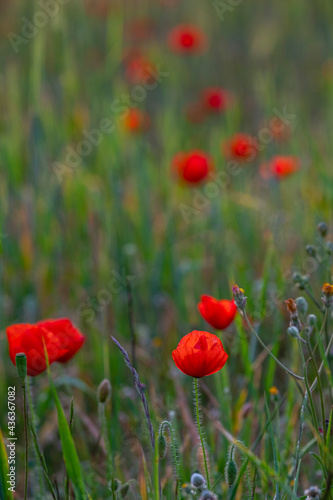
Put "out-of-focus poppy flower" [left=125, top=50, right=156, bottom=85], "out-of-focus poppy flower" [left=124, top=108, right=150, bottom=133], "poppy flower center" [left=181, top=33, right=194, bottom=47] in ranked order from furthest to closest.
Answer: "poppy flower center" [left=181, top=33, right=194, bottom=47] < "out-of-focus poppy flower" [left=125, top=50, right=156, bottom=85] < "out-of-focus poppy flower" [left=124, top=108, right=150, bottom=133]

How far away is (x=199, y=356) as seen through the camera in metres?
0.66

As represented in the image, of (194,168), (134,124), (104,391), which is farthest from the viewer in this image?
(134,124)

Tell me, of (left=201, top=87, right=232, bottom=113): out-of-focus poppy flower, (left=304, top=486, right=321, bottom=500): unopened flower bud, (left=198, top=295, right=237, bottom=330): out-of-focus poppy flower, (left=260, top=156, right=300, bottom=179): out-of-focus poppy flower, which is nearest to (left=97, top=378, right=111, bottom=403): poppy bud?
(left=198, top=295, right=237, bottom=330): out-of-focus poppy flower

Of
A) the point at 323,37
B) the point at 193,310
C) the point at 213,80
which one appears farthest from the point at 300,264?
the point at 323,37

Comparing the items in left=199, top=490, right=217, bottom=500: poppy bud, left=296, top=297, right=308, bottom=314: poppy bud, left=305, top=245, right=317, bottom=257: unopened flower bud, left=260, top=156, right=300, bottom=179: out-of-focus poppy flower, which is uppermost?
left=260, top=156, right=300, bottom=179: out-of-focus poppy flower

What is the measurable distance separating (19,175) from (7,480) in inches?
50.2

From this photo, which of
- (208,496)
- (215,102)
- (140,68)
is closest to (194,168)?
(215,102)

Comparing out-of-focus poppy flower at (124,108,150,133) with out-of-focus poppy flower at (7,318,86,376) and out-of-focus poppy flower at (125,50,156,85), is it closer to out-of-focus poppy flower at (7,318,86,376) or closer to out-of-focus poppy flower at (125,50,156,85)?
out-of-focus poppy flower at (125,50,156,85)

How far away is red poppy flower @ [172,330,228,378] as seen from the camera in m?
0.66

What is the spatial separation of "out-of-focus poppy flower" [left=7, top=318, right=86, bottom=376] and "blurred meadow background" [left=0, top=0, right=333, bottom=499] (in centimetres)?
11

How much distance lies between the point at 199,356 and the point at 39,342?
226 mm

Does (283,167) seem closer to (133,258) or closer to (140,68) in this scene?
(133,258)

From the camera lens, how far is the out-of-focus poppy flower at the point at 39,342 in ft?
2.44

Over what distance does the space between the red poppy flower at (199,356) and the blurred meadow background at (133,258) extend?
0.65ft
